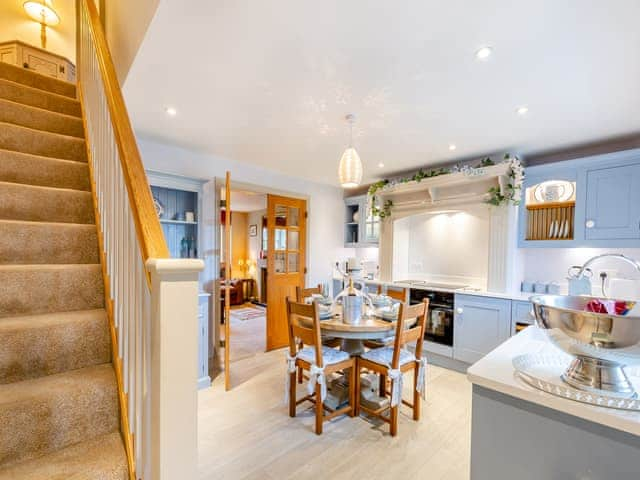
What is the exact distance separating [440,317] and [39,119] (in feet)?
13.8

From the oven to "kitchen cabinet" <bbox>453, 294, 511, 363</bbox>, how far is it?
107mm

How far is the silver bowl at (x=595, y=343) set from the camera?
0.87 meters

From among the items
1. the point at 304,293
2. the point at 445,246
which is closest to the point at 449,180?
the point at 445,246

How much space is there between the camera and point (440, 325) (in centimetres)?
363

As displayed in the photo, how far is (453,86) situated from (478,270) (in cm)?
260

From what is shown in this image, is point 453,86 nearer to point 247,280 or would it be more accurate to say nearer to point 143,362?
point 143,362

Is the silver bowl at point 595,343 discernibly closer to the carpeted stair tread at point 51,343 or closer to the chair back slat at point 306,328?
the chair back slat at point 306,328

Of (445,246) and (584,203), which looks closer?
(584,203)

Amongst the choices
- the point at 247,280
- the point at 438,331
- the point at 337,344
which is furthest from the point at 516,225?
the point at 247,280

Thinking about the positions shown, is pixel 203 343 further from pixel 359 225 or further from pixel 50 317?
pixel 359 225

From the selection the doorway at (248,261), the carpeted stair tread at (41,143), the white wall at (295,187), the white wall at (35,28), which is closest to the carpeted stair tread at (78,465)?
the carpeted stair tread at (41,143)

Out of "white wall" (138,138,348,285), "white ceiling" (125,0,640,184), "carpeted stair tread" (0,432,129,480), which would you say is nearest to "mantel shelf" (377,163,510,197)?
"white ceiling" (125,0,640,184)

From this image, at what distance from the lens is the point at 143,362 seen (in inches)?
36.4

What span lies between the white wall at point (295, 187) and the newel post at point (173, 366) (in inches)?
112
